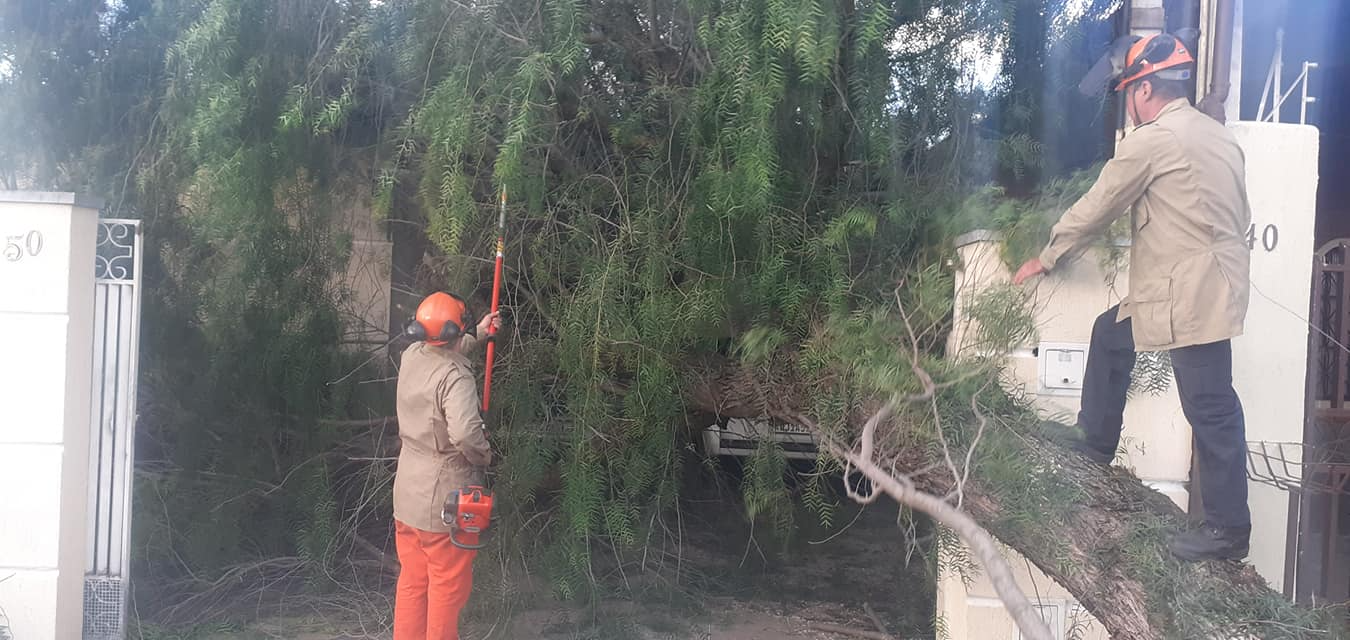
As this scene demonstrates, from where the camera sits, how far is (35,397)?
14.8ft

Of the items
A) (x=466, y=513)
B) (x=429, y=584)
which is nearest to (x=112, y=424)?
(x=429, y=584)

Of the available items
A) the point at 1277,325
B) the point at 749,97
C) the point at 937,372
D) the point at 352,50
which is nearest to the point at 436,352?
the point at 352,50

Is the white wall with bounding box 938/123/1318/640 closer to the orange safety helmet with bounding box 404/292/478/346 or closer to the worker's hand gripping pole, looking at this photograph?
the worker's hand gripping pole

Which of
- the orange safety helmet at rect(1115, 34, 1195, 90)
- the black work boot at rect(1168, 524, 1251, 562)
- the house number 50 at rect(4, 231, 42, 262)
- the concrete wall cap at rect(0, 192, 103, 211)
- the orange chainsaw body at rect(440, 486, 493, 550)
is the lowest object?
the orange chainsaw body at rect(440, 486, 493, 550)

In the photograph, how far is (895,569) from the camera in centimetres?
692

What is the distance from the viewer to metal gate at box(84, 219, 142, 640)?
4711 mm

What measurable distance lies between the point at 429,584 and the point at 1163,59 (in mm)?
3492

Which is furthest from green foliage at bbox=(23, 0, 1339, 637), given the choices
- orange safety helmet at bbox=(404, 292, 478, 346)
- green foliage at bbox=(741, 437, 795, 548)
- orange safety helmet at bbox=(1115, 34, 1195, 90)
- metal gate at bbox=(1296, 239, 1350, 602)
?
metal gate at bbox=(1296, 239, 1350, 602)

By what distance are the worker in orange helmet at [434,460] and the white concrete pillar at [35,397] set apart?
1.40 meters

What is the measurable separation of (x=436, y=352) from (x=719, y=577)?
9.30 feet

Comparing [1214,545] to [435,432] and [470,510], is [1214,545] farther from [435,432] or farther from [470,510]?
[435,432]

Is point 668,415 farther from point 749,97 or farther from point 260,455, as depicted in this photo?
point 260,455

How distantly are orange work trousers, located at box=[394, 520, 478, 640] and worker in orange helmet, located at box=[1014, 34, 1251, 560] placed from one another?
2748 millimetres

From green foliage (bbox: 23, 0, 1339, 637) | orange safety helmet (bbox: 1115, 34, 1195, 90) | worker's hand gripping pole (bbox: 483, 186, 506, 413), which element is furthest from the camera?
worker's hand gripping pole (bbox: 483, 186, 506, 413)
